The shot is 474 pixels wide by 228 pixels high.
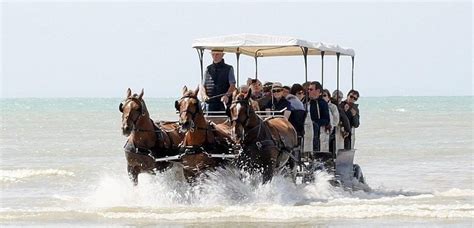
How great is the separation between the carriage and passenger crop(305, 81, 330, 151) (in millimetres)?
233

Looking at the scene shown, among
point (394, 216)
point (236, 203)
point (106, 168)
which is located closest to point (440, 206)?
point (394, 216)

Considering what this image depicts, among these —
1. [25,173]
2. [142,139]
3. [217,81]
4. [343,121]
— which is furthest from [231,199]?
[25,173]

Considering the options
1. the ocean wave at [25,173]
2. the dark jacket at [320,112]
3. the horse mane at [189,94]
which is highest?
the horse mane at [189,94]

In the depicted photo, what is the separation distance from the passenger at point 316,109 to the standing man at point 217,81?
1565 millimetres

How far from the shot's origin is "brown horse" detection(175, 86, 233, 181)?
1568cm

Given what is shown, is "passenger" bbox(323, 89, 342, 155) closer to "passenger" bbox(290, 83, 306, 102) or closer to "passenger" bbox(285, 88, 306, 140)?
"passenger" bbox(290, 83, 306, 102)

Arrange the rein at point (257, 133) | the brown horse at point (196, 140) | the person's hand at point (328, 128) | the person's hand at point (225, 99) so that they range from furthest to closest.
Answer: the person's hand at point (328, 128), the person's hand at point (225, 99), the rein at point (257, 133), the brown horse at point (196, 140)

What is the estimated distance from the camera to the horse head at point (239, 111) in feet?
51.9

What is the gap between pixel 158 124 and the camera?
1658 centimetres

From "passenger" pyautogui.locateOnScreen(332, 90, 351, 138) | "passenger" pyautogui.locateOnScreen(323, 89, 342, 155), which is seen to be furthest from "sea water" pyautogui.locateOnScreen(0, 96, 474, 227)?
"passenger" pyautogui.locateOnScreen(332, 90, 351, 138)

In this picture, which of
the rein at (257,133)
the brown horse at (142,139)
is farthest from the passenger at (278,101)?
the brown horse at (142,139)

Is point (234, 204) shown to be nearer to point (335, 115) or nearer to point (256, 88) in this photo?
point (256, 88)

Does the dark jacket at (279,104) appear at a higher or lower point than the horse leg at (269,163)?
higher

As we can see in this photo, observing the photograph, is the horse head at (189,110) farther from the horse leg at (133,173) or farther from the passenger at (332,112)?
the passenger at (332,112)
